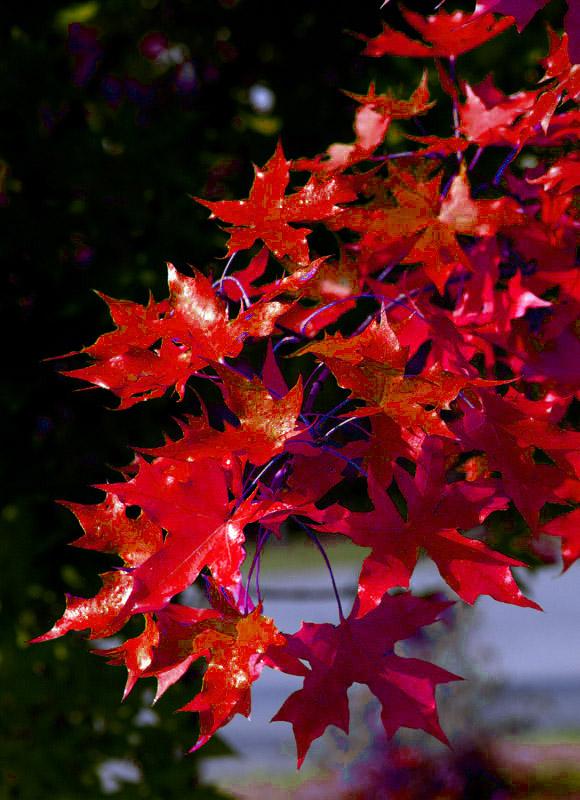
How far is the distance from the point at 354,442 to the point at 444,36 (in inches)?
23.5

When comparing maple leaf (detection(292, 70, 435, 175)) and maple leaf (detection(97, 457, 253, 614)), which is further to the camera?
maple leaf (detection(292, 70, 435, 175))

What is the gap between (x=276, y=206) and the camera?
896 millimetres

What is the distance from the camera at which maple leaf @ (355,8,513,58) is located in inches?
40.3

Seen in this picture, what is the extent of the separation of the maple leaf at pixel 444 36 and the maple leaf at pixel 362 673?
0.68m

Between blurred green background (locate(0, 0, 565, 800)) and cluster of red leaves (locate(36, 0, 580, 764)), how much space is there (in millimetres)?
662

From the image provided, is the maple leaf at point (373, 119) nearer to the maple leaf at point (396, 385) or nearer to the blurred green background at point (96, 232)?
the maple leaf at point (396, 385)

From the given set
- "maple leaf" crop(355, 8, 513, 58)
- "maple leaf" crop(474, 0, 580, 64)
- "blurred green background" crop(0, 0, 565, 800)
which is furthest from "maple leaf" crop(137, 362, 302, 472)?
"blurred green background" crop(0, 0, 565, 800)

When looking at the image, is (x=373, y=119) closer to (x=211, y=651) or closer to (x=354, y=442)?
(x=354, y=442)

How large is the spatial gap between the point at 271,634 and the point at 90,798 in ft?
4.43

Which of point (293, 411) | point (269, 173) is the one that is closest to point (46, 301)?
point (269, 173)

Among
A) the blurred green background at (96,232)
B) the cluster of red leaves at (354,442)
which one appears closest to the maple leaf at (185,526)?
the cluster of red leaves at (354,442)

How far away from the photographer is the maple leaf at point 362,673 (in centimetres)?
73

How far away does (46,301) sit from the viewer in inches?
60.1

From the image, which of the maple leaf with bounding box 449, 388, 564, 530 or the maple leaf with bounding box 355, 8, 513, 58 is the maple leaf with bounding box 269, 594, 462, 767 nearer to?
the maple leaf with bounding box 449, 388, 564, 530
